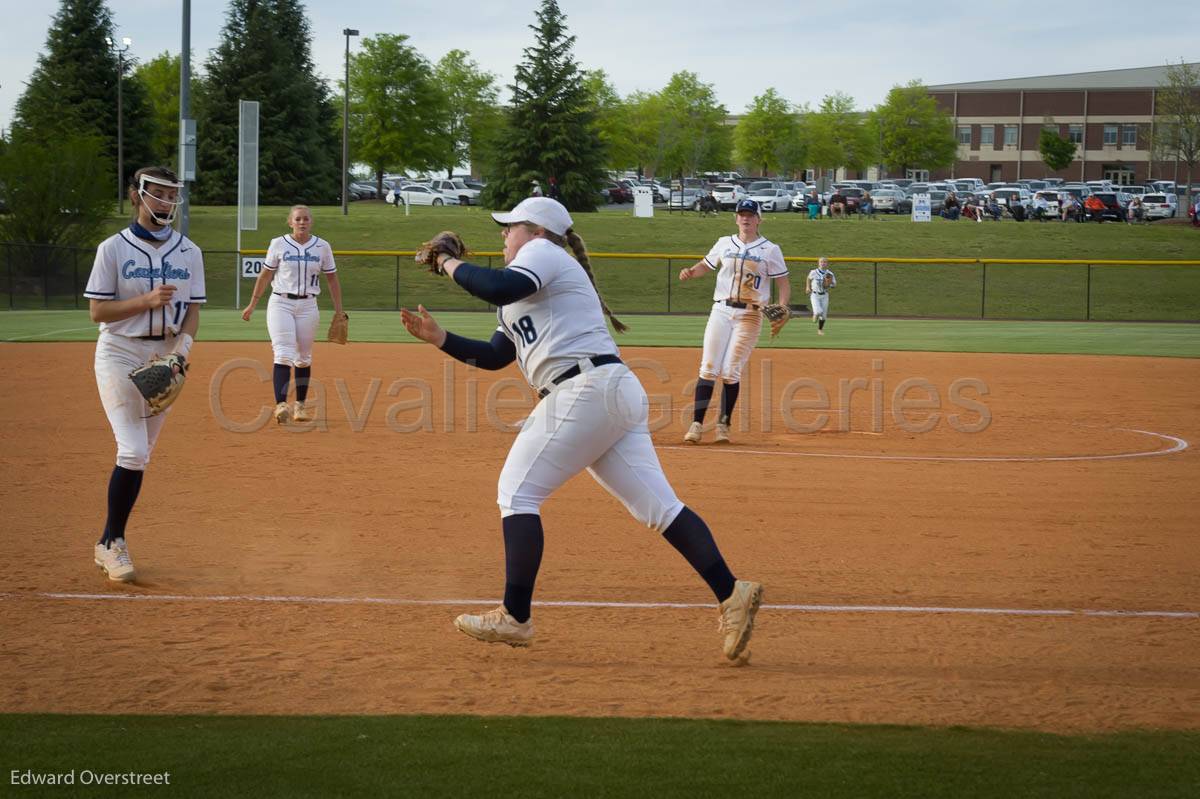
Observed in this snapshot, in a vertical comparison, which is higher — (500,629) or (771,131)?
(771,131)

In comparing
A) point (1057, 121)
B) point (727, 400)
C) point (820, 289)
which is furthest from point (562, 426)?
point (1057, 121)

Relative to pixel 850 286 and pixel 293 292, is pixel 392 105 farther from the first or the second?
pixel 293 292

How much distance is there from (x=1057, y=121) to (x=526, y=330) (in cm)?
11007

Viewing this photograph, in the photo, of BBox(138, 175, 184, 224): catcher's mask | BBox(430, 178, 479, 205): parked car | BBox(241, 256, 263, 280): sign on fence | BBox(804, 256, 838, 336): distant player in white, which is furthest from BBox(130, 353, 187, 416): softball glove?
BBox(430, 178, 479, 205): parked car

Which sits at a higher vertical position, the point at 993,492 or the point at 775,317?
the point at 775,317

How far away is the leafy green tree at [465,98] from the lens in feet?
273

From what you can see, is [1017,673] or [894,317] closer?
[1017,673]

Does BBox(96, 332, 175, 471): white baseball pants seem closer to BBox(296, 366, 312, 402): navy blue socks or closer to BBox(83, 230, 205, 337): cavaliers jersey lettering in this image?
BBox(83, 230, 205, 337): cavaliers jersey lettering

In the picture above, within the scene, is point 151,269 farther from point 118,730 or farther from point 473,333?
point 473,333

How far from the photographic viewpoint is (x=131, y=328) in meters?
7.01

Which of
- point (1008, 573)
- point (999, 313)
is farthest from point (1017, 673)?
point (999, 313)

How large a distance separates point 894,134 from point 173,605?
277ft

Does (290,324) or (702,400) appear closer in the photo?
(702,400)

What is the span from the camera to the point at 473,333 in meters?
26.4
